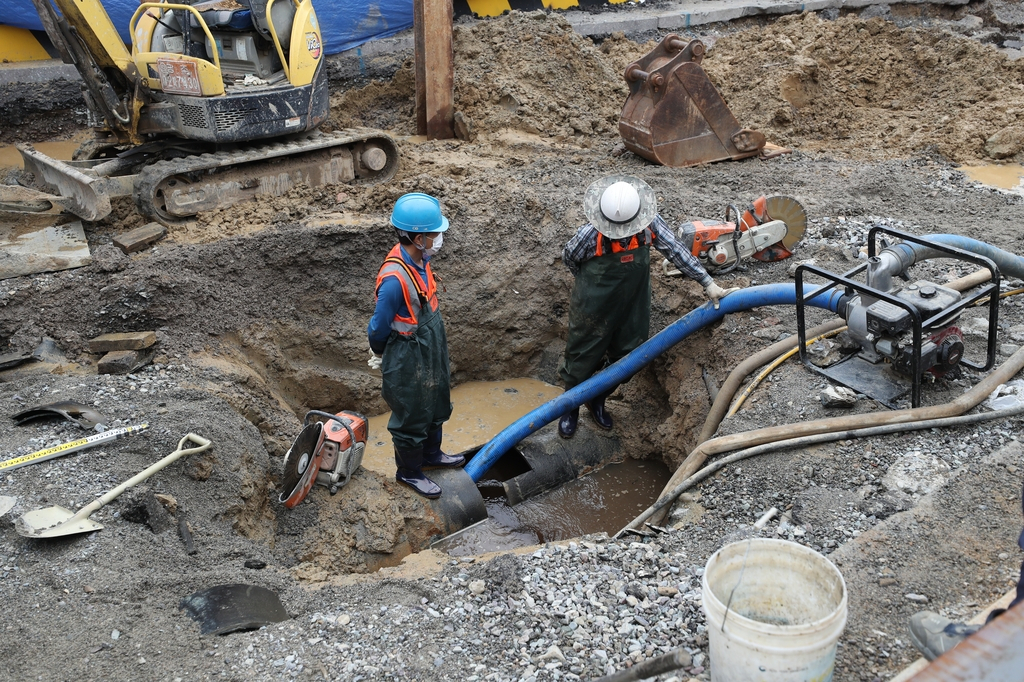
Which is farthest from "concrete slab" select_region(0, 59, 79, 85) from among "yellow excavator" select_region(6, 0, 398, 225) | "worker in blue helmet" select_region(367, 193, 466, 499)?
"worker in blue helmet" select_region(367, 193, 466, 499)

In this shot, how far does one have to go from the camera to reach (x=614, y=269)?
5.19 metres

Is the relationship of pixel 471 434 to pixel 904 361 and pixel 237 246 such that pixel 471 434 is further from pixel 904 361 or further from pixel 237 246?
pixel 904 361

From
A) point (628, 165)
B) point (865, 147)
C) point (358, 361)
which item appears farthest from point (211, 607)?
point (865, 147)

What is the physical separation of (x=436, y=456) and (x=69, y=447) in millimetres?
2263

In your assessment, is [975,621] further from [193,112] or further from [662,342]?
[193,112]

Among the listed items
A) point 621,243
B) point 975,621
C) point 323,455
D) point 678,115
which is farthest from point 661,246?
point 678,115

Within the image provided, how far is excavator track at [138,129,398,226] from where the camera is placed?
23.0 feet

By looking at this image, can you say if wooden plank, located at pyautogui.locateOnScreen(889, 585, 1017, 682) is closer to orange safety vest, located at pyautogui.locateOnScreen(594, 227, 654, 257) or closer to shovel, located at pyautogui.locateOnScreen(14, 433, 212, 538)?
orange safety vest, located at pyautogui.locateOnScreen(594, 227, 654, 257)

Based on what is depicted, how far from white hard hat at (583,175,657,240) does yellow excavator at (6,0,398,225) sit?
12.2ft

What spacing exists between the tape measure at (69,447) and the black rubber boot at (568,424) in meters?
2.90

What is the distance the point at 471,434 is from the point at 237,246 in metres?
2.54

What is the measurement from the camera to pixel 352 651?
3.26 metres

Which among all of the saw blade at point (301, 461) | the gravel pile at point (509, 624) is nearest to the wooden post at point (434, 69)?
the saw blade at point (301, 461)

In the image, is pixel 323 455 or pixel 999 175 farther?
pixel 999 175
